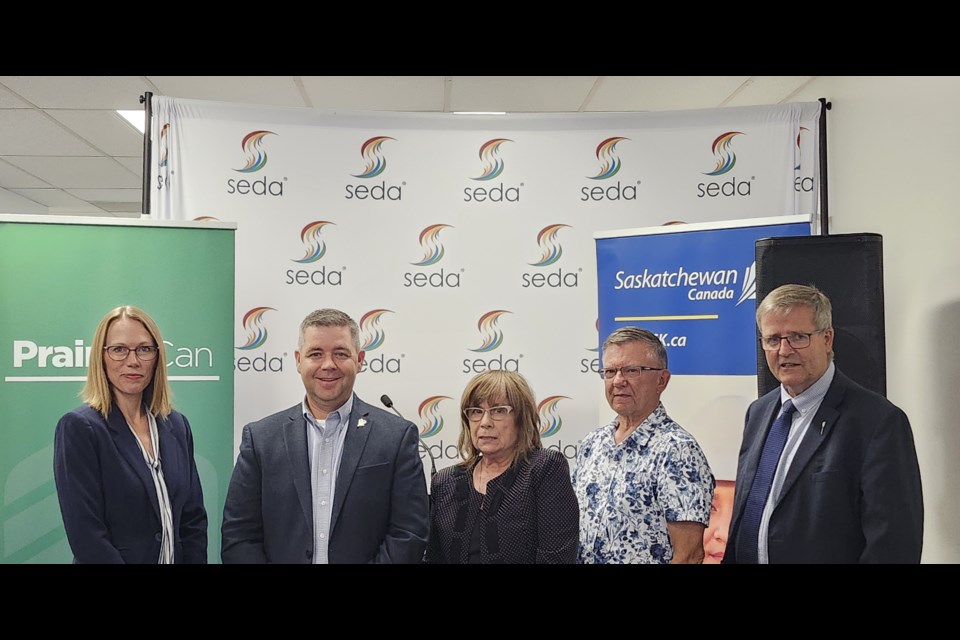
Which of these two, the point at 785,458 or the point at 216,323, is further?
the point at 216,323

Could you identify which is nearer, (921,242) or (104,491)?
(104,491)

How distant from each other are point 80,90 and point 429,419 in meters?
2.77

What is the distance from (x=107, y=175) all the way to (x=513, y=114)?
3.85 m

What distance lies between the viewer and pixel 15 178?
6.17 m

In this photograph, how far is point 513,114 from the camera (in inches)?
154

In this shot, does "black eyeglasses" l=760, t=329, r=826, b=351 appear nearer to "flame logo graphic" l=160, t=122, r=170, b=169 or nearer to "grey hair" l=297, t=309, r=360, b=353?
"grey hair" l=297, t=309, r=360, b=353

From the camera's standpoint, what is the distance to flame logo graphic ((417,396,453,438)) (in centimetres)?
383

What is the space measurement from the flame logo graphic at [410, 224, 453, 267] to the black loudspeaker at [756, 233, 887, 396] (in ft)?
6.01

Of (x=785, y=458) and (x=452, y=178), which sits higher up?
(x=452, y=178)

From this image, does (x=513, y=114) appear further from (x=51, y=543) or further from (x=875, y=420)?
(x=51, y=543)

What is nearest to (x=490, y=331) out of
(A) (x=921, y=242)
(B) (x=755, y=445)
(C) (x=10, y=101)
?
(B) (x=755, y=445)

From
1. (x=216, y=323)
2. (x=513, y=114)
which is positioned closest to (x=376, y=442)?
(x=216, y=323)

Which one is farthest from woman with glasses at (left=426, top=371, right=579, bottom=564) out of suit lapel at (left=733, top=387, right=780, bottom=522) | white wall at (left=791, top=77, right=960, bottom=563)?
white wall at (left=791, top=77, right=960, bottom=563)

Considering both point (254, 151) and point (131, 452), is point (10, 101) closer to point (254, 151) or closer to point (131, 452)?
point (254, 151)
